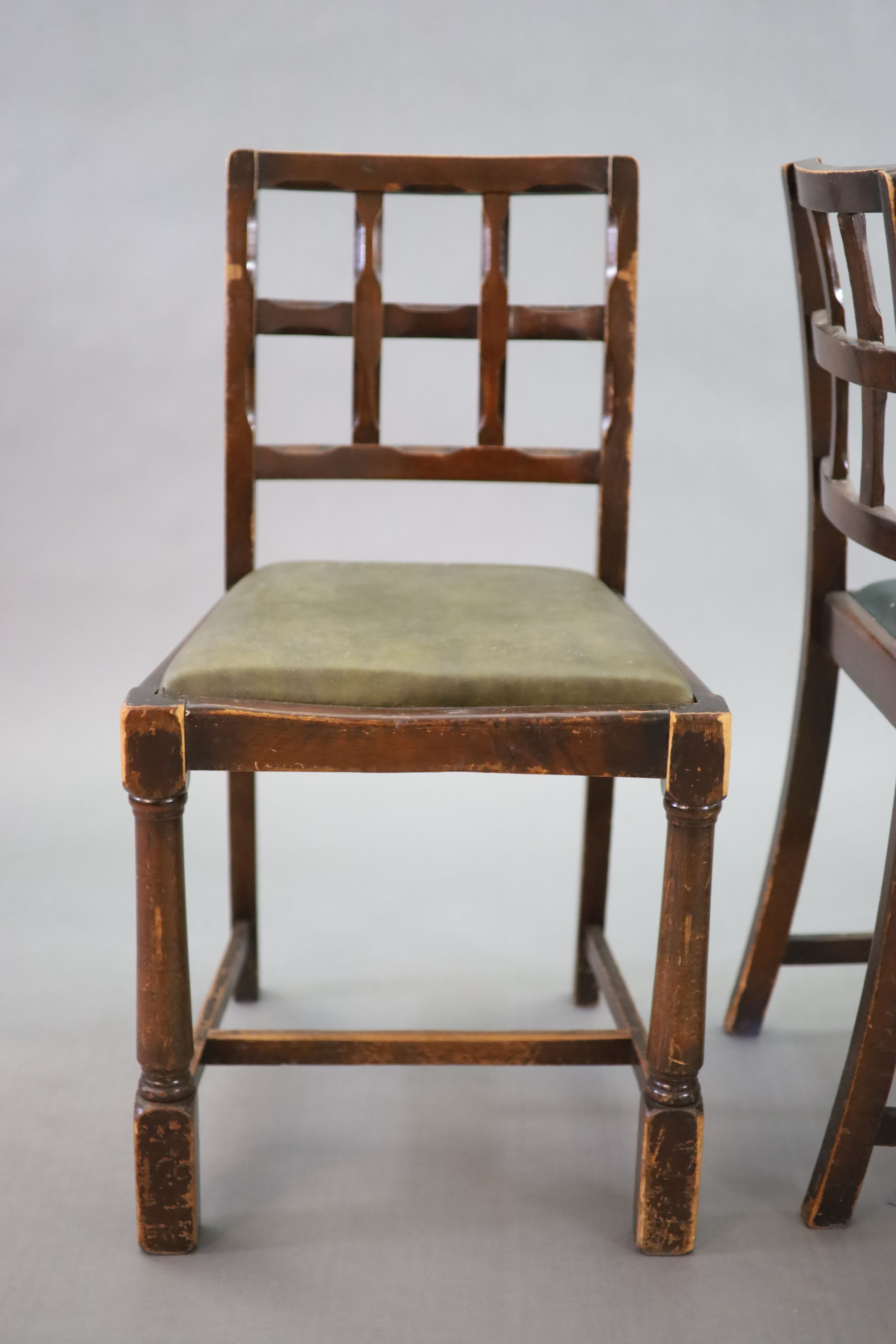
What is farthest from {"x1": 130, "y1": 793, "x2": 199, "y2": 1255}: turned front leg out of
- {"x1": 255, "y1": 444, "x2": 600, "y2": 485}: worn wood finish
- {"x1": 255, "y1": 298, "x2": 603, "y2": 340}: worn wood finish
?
{"x1": 255, "y1": 298, "x2": 603, "y2": 340}: worn wood finish

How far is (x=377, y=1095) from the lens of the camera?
1.71 metres

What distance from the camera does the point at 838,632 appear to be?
1.61 metres

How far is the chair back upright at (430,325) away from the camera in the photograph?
1.67 meters

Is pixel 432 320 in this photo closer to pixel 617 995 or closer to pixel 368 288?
pixel 368 288

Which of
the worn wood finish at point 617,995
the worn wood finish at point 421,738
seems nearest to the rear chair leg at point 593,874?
the worn wood finish at point 617,995

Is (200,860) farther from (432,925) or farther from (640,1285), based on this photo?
(640,1285)

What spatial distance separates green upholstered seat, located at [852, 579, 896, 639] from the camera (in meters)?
1.48

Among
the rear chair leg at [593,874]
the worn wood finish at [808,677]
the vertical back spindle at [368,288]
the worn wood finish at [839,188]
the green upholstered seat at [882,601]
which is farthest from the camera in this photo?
the rear chair leg at [593,874]

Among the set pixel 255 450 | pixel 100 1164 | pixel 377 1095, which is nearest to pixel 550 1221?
pixel 377 1095

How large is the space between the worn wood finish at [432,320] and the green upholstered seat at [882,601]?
1.45ft

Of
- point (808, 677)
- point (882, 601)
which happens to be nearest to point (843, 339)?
point (882, 601)

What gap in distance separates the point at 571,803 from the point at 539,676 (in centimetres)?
136

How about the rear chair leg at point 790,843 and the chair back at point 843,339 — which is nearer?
the chair back at point 843,339

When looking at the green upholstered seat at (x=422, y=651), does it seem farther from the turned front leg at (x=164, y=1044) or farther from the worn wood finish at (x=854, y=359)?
the worn wood finish at (x=854, y=359)
